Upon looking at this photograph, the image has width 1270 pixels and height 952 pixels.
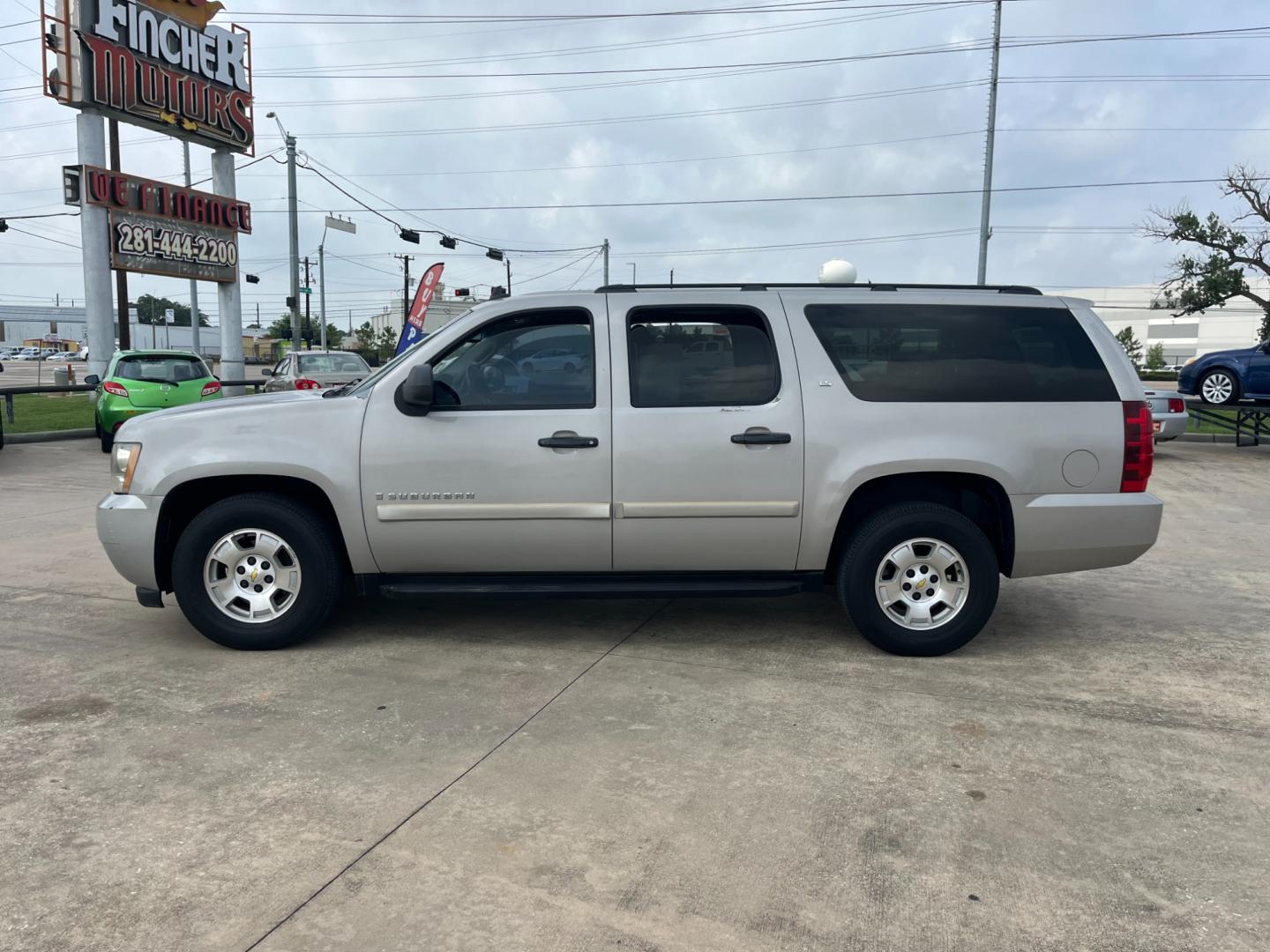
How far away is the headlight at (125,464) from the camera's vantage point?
193 inches

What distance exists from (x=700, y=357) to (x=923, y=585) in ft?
5.38

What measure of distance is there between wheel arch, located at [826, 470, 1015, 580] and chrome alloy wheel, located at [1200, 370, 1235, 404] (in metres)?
16.6

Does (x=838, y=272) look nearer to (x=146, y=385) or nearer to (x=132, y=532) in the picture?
(x=132, y=532)

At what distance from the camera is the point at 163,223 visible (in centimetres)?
2183

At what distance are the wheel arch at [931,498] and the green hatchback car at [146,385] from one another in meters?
12.2

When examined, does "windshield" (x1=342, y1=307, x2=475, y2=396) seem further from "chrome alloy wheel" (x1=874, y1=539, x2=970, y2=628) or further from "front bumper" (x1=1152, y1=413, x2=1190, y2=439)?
"front bumper" (x1=1152, y1=413, x2=1190, y2=439)

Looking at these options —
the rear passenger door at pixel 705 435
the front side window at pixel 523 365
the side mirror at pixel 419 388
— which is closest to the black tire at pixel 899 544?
the rear passenger door at pixel 705 435

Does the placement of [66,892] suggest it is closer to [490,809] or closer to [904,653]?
[490,809]

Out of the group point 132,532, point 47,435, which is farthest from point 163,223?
point 132,532

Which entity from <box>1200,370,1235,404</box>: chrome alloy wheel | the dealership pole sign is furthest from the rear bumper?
the dealership pole sign

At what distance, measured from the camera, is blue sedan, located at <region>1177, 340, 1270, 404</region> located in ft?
59.5

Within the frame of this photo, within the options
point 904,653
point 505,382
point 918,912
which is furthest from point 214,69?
point 918,912

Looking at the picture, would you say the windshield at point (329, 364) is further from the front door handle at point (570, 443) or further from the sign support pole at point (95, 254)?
the front door handle at point (570, 443)

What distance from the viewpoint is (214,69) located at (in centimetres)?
2261
